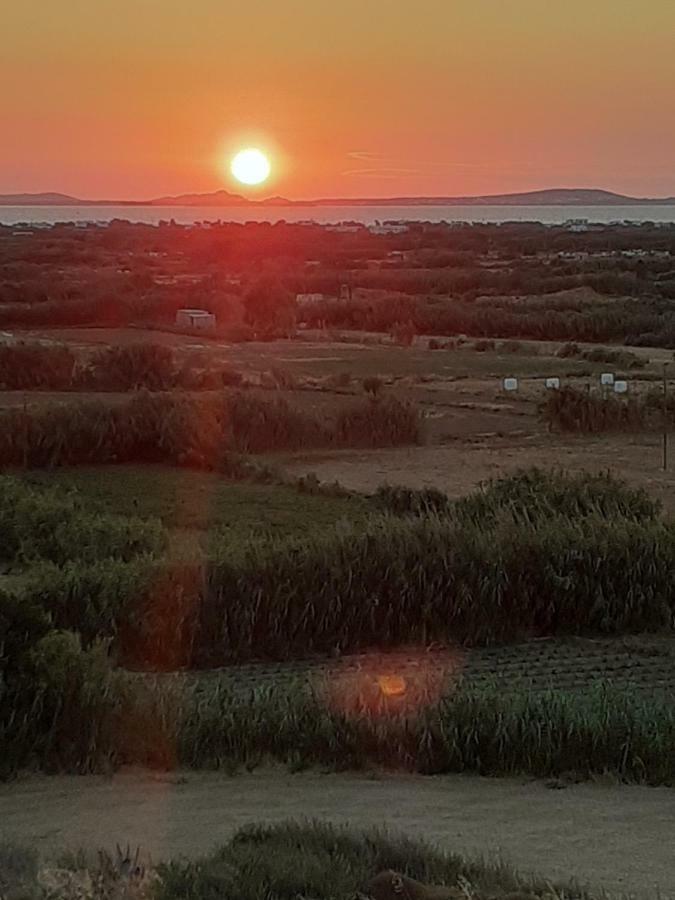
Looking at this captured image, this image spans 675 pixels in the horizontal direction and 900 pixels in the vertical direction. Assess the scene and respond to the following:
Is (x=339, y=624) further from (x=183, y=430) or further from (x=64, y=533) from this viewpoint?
(x=183, y=430)

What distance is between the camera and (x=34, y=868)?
6.60 meters

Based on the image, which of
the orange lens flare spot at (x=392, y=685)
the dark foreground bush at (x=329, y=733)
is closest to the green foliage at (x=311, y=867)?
the dark foreground bush at (x=329, y=733)

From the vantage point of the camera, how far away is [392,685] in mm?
10844

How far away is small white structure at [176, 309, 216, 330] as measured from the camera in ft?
157

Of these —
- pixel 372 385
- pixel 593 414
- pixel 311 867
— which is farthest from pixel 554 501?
pixel 372 385

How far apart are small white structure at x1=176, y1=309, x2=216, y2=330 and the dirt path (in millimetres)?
39285

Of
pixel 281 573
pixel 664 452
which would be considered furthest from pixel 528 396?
pixel 281 573

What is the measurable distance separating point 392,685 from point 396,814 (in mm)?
2719

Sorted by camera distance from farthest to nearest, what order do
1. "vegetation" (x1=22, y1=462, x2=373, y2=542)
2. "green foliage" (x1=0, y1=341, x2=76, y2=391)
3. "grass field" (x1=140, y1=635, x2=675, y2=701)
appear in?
1. "green foliage" (x1=0, y1=341, x2=76, y2=391)
2. "vegetation" (x1=22, y1=462, x2=373, y2=542)
3. "grass field" (x1=140, y1=635, x2=675, y2=701)

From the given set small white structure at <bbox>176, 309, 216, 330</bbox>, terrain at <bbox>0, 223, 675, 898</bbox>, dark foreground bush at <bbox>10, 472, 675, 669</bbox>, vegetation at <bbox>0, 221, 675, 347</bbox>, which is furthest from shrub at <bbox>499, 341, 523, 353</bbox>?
dark foreground bush at <bbox>10, 472, 675, 669</bbox>

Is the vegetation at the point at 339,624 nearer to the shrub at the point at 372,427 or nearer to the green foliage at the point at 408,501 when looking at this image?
the green foliage at the point at 408,501

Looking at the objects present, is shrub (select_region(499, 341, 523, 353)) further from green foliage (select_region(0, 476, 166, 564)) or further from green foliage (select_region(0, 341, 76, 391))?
green foliage (select_region(0, 476, 166, 564))

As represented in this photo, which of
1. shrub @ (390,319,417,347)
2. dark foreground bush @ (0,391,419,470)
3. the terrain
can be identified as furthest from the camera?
shrub @ (390,319,417,347)

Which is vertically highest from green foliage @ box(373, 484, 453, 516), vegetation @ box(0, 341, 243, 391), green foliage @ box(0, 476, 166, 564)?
green foliage @ box(0, 476, 166, 564)
